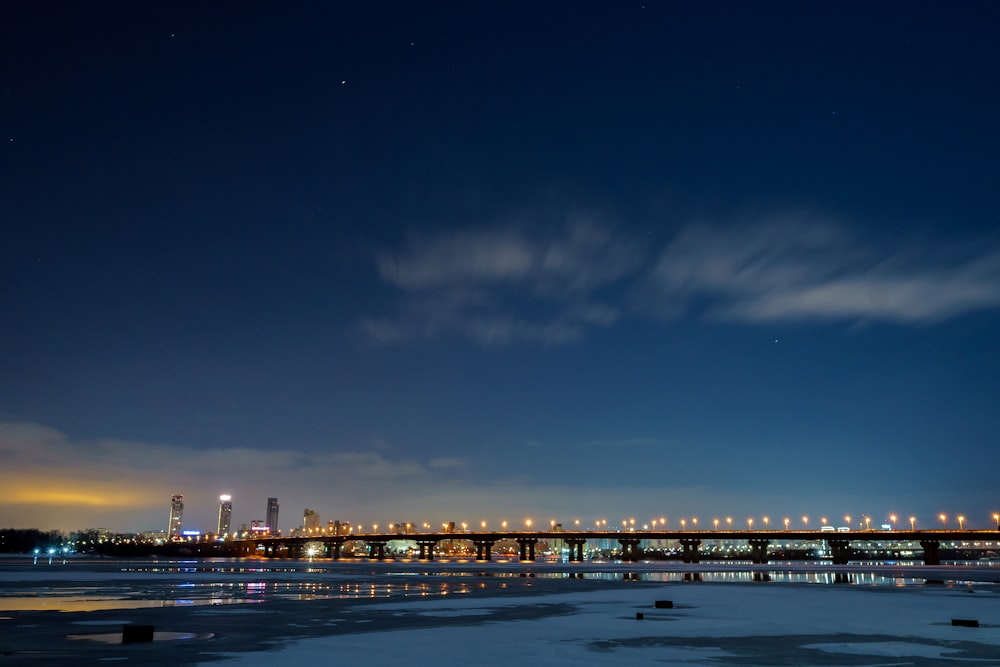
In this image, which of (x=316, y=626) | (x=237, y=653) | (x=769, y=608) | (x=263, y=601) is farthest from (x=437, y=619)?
(x=769, y=608)

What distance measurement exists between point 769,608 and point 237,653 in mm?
28559

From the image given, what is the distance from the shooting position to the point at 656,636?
26234mm

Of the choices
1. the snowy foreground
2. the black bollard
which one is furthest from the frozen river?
the black bollard

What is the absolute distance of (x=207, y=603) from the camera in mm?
41656

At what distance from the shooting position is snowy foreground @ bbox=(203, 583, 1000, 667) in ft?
67.3

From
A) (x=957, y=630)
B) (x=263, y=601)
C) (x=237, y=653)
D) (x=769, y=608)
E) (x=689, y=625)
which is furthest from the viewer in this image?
(x=263, y=601)

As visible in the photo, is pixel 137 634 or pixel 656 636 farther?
pixel 656 636

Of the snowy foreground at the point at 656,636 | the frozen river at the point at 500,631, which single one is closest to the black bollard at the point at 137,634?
the frozen river at the point at 500,631

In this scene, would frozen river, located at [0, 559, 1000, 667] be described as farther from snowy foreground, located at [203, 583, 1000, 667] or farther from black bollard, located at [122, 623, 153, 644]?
black bollard, located at [122, 623, 153, 644]

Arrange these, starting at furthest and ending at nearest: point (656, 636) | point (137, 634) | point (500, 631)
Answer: point (500, 631)
point (656, 636)
point (137, 634)

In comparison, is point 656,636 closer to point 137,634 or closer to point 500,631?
point 500,631

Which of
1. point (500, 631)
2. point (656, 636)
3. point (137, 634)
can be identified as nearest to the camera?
point (137, 634)

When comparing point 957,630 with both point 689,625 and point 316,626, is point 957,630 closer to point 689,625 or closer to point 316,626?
point 689,625

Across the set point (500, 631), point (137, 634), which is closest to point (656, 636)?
point (500, 631)
